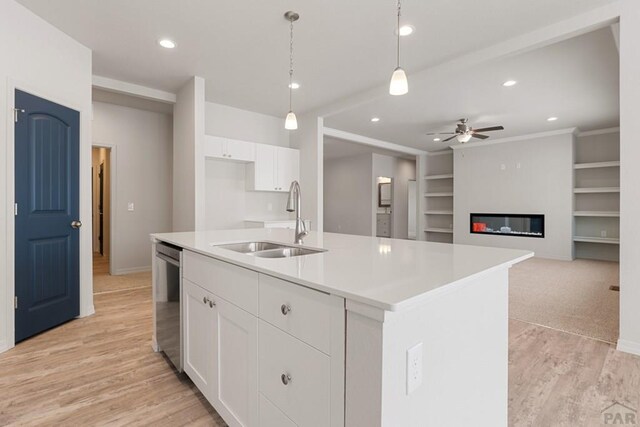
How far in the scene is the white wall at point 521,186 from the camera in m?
6.54

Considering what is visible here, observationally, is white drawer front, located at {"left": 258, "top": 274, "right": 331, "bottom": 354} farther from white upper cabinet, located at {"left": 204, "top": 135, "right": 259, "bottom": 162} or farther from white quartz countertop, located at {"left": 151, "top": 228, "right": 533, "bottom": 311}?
white upper cabinet, located at {"left": 204, "top": 135, "right": 259, "bottom": 162}

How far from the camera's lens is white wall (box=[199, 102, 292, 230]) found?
4.95 m

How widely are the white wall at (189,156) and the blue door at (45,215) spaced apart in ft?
3.83

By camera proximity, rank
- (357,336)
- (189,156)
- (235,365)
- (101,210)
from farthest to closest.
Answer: (101,210)
(189,156)
(235,365)
(357,336)

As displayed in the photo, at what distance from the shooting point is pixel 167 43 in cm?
317

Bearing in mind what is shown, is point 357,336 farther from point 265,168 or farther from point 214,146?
point 265,168

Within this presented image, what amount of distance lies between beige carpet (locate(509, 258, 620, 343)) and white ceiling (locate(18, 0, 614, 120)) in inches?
107

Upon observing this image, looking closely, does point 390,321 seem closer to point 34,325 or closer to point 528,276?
point 34,325

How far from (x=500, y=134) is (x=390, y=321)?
24.6 ft

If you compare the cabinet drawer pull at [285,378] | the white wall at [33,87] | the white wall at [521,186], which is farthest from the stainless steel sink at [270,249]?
the white wall at [521,186]

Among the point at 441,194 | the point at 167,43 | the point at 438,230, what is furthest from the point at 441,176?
the point at 167,43

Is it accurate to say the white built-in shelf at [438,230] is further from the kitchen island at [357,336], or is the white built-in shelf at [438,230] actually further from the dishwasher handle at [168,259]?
the dishwasher handle at [168,259]

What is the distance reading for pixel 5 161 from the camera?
8.01 feet

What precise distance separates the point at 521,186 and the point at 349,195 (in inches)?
177
